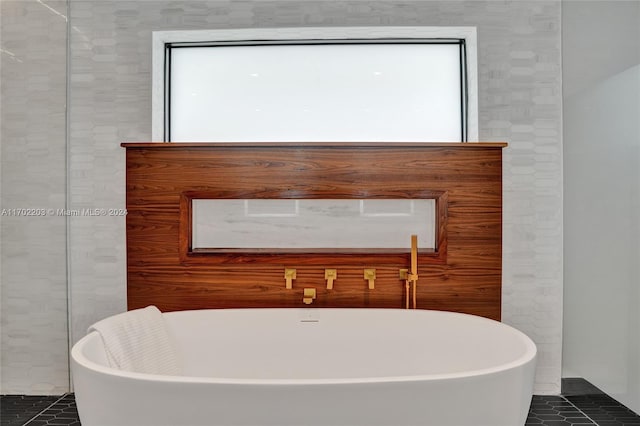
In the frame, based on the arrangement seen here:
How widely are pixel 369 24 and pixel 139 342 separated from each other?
2.16 m

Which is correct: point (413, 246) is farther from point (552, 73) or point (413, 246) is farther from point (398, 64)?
point (552, 73)

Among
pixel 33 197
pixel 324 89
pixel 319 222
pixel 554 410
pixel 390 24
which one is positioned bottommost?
pixel 554 410

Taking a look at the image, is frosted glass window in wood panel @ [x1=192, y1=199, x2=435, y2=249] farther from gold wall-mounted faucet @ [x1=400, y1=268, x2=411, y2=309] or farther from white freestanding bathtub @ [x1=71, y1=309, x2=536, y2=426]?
white freestanding bathtub @ [x1=71, y1=309, x2=536, y2=426]

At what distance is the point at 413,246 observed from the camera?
8.32 feet

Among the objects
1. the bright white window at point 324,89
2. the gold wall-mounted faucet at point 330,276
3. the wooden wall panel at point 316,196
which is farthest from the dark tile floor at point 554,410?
the bright white window at point 324,89

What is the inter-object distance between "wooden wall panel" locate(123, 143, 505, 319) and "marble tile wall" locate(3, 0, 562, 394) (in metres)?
0.16

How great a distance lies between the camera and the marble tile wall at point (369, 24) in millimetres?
2805

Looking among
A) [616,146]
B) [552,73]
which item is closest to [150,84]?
[552,73]

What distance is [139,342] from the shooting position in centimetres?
225

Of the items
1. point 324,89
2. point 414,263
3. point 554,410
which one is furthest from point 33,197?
point 554,410

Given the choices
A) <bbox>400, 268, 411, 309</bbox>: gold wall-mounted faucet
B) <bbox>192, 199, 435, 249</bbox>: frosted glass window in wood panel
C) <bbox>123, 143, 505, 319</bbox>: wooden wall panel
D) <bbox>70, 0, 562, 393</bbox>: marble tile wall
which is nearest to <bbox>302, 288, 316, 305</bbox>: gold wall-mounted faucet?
<bbox>123, 143, 505, 319</bbox>: wooden wall panel

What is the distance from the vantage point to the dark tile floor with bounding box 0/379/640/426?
238 centimetres

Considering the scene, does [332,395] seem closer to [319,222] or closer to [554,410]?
[319,222]

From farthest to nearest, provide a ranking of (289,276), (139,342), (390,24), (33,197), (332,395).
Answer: (390,24) < (289,276) < (33,197) < (139,342) < (332,395)
